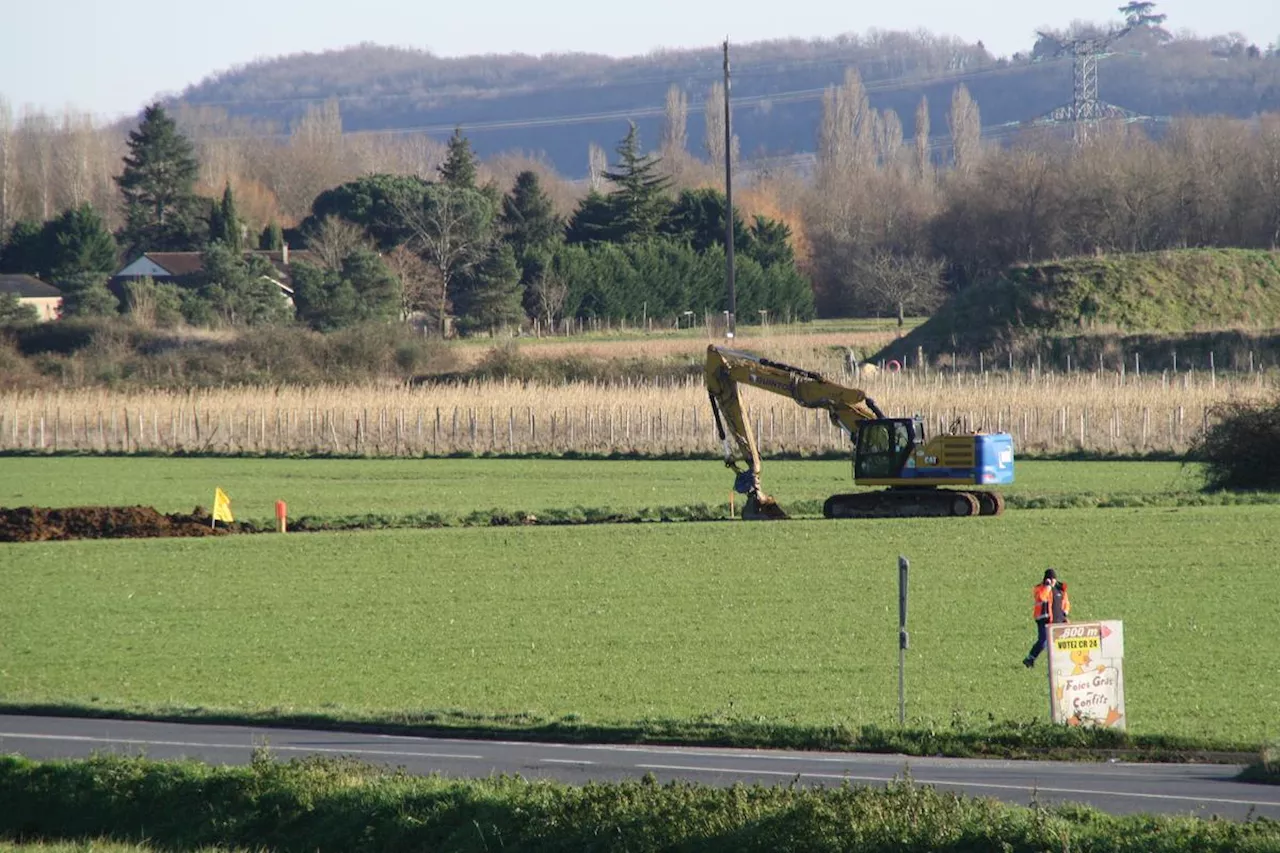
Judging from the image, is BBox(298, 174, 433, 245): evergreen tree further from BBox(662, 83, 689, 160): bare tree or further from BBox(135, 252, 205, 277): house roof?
BBox(662, 83, 689, 160): bare tree

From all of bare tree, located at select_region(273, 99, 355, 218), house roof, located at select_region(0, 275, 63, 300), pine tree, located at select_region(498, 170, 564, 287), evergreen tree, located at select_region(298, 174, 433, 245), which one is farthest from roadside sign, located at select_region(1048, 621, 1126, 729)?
bare tree, located at select_region(273, 99, 355, 218)

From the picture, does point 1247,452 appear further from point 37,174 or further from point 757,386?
point 37,174

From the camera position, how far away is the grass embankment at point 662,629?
18.9m

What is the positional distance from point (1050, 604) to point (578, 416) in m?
41.5

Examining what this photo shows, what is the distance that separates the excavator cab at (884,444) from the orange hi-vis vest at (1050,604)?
1784 cm

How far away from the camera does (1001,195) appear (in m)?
118

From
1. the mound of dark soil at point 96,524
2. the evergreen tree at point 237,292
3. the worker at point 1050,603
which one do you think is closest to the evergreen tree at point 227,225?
the evergreen tree at point 237,292

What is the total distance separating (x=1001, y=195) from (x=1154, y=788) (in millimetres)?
106220

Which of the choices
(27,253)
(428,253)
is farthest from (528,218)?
(27,253)

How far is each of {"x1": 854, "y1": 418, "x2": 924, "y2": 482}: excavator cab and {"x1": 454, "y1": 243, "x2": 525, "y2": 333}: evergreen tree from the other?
6429 centimetres

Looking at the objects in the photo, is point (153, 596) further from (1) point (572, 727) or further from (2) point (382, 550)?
(1) point (572, 727)

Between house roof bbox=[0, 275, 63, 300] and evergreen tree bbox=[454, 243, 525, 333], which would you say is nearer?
house roof bbox=[0, 275, 63, 300]

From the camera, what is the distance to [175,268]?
107m

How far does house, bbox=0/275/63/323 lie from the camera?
10000cm
